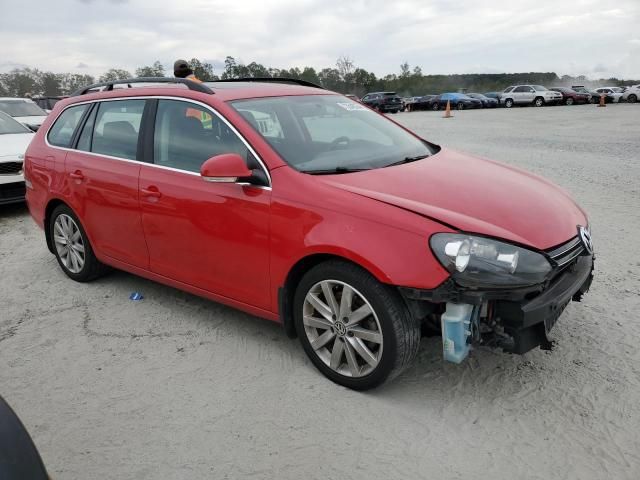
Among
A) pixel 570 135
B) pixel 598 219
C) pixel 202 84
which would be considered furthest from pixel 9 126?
pixel 570 135

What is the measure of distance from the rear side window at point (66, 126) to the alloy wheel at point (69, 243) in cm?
68

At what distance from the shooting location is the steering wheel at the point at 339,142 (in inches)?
146

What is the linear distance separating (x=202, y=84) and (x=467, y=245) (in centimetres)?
231

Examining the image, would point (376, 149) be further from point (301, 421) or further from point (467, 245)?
point (301, 421)

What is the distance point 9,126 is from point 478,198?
902 centimetres

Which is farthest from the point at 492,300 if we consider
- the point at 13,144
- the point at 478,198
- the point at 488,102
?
the point at 488,102

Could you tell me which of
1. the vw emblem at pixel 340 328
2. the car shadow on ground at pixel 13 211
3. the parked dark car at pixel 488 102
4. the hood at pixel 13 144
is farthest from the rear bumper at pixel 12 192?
the parked dark car at pixel 488 102

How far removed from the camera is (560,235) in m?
3.02

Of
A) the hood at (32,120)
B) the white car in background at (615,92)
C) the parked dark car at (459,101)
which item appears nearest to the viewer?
the hood at (32,120)

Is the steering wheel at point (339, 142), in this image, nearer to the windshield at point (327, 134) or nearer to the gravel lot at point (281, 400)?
the windshield at point (327, 134)

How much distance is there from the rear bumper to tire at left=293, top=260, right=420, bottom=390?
637 cm

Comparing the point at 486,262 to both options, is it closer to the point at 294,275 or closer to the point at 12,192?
the point at 294,275

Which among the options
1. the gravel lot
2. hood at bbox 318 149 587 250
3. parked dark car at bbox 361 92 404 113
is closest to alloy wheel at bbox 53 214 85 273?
the gravel lot

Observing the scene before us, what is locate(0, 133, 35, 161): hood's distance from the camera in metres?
8.02
